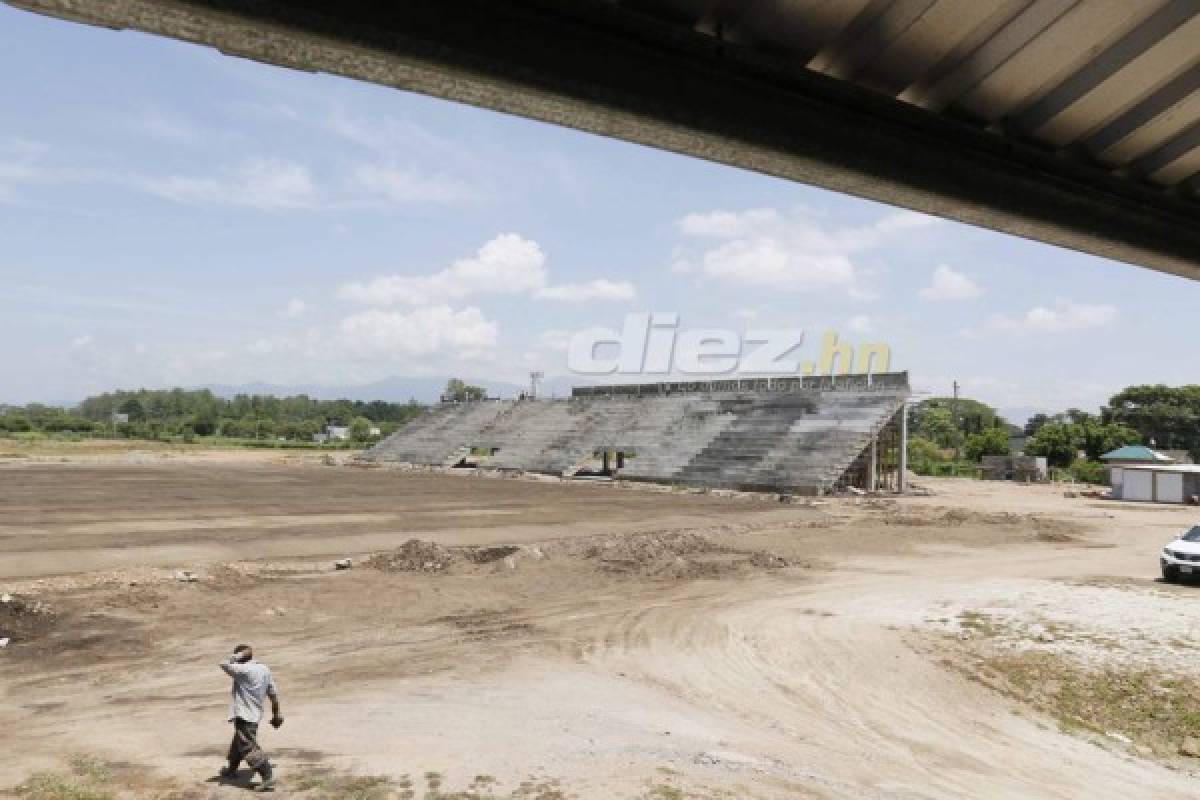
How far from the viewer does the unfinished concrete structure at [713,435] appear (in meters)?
49.5

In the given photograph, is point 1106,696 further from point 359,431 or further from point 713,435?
point 359,431

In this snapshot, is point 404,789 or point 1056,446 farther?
point 1056,446

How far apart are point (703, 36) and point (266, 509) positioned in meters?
35.2

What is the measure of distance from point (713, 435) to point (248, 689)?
51.3m

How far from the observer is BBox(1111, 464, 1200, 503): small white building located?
47.0m

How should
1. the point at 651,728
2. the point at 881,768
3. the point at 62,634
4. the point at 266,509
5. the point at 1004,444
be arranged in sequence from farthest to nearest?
the point at 1004,444, the point at 266,509, the point at 62,634, the point at 651,728, the point at 881,768

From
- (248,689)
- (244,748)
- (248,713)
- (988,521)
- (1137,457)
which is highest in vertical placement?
(1137,457)

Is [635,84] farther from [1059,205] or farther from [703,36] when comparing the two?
[1059,205]

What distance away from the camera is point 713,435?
5778cm

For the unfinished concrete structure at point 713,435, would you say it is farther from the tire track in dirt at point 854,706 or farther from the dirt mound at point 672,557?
the tire track in dirt at point 854,706

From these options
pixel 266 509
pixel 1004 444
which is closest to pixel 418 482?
pixel 266 509

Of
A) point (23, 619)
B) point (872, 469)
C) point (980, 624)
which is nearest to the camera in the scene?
point (23, 619)

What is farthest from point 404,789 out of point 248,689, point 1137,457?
point 1137,457

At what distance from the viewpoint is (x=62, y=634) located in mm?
13922
